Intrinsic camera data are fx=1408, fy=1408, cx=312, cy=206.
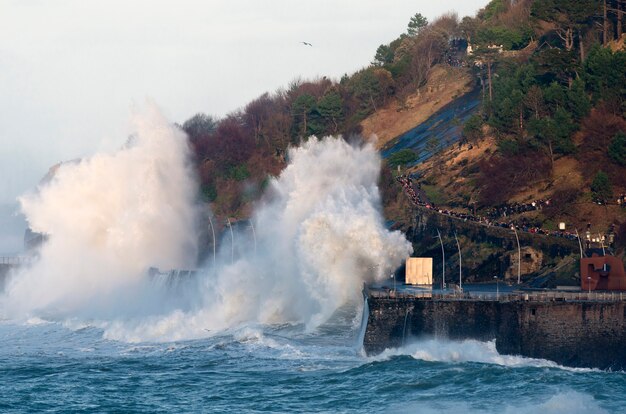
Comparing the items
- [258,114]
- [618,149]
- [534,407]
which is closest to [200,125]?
[258,114]

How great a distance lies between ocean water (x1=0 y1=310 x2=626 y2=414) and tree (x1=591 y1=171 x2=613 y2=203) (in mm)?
26241

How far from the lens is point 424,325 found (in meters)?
72.9

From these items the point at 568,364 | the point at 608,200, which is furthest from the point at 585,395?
the point at 608,200

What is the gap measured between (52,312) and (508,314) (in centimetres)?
4677

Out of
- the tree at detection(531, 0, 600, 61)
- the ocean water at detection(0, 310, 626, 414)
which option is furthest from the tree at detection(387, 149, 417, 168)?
the ocean water at detection(0, 310, 626, 414)

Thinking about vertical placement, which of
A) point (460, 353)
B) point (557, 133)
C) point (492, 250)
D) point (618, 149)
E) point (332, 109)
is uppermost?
point (332, 109)

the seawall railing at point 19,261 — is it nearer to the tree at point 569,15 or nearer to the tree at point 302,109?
the tree at point 302,109

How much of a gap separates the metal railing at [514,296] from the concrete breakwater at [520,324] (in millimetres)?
51

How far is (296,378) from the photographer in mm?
67875

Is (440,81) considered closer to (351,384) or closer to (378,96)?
(378,96)

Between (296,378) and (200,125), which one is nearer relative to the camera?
(296,378)

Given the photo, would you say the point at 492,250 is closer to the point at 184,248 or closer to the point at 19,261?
the point at 184,248

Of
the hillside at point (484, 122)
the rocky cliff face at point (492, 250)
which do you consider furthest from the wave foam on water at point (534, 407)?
the hillside at point (484, 122)

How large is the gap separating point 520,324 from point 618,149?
112 ft
